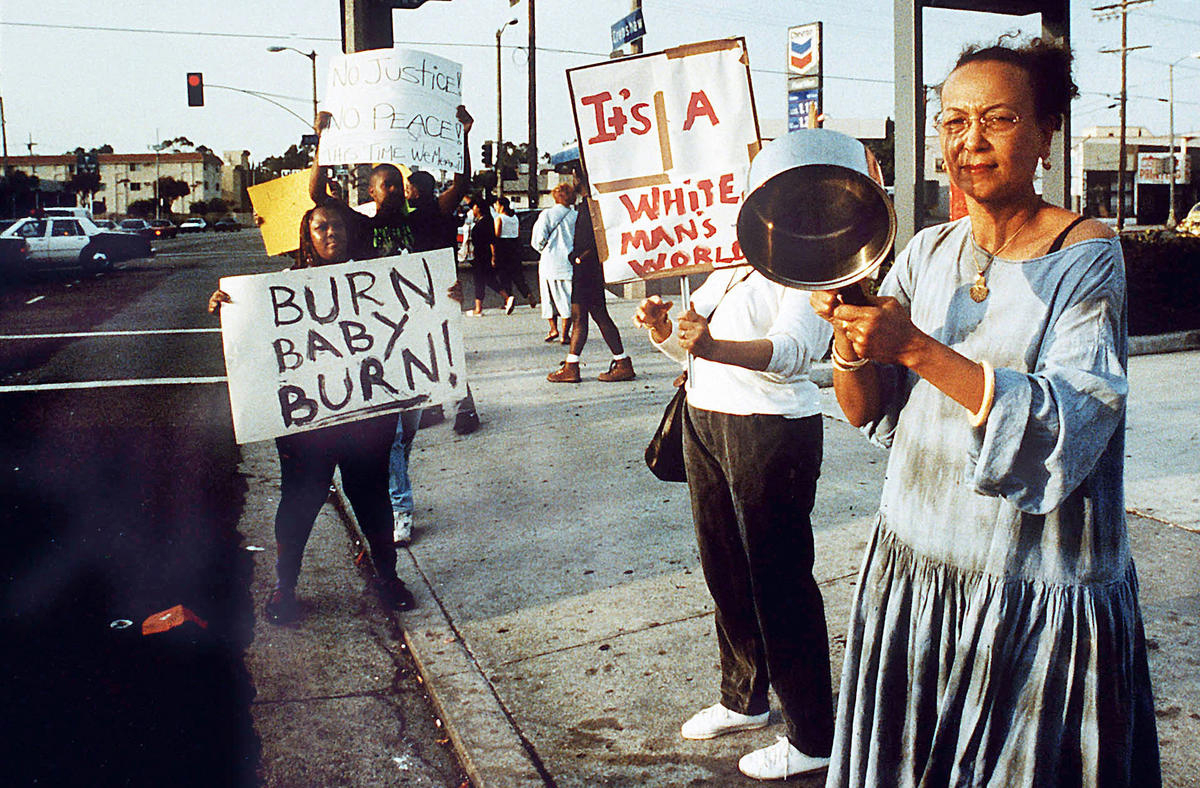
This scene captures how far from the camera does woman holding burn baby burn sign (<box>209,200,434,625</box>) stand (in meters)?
4.35

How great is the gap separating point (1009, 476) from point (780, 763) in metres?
1.72

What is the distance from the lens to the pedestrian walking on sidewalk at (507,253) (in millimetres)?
15727

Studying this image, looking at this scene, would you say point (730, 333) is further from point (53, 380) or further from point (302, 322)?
point (53, 380)

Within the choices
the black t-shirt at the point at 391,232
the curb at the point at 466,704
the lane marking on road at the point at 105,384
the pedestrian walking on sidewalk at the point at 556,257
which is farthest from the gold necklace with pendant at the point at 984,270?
the pedestrian walking on sidewalk at the point at 556,257

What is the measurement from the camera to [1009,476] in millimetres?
1674

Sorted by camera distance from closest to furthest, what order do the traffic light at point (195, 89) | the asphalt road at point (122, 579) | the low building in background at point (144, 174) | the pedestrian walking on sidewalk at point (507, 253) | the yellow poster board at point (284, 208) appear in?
1. the asphalt road at point (122, 579)
2. the yellow poster board at point (284, 208)
3. the pedestrian walking on sidewalk at point (507, 253)
4. the traffic light at point (195, 89)
5. the low building in background at point (144, 174)

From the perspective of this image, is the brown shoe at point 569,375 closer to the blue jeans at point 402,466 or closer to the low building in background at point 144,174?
the blue jeans at point 402,466

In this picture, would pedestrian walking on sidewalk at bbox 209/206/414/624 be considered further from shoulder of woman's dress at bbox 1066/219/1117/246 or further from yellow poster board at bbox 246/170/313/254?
shoulder of woman's dress at bbox 1066/219/1117/246

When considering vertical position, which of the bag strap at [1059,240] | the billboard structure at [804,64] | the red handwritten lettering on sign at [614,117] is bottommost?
the bag strap at [1059,240]

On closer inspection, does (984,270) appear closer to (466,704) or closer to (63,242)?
(466,704)

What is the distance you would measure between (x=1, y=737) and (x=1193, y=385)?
8153 mm

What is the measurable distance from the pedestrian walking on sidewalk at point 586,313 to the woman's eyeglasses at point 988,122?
735cm

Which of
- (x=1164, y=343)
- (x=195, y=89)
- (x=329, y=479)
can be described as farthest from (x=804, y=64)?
(x=195, y=89)

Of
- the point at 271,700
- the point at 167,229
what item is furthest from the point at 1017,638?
the point at 167,229
